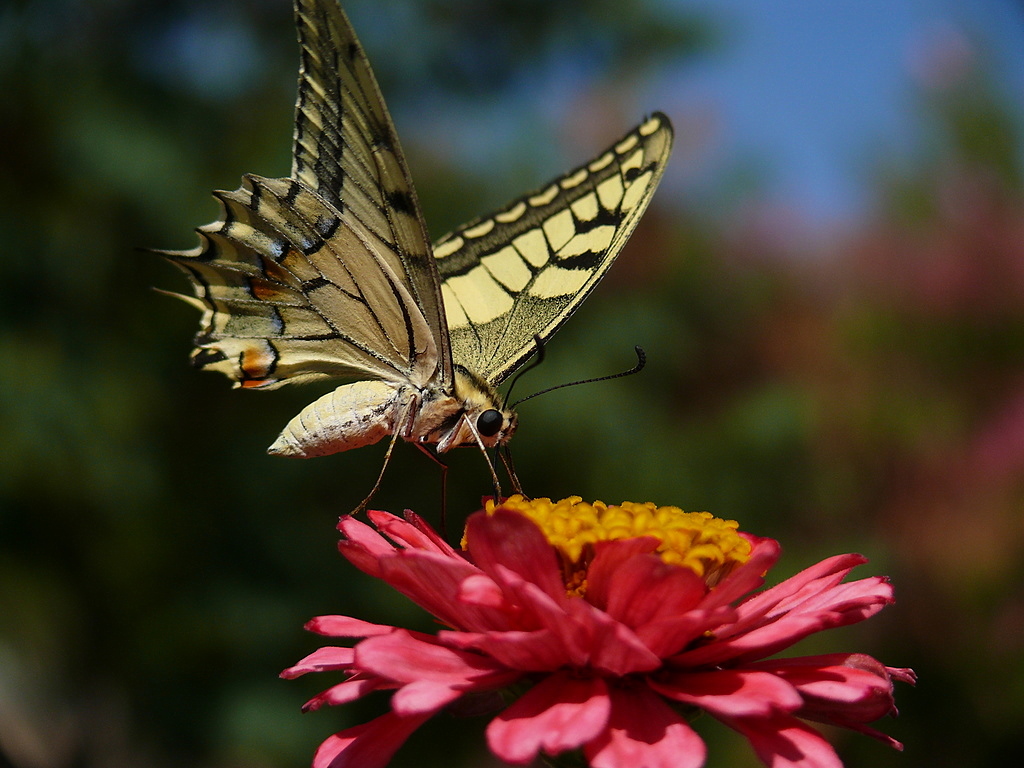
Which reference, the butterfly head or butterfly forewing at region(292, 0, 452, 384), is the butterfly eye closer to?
the butterfly head

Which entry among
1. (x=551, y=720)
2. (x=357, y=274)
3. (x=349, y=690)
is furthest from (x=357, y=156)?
(x=551, y=720)

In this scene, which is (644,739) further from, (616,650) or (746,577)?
(746,577)

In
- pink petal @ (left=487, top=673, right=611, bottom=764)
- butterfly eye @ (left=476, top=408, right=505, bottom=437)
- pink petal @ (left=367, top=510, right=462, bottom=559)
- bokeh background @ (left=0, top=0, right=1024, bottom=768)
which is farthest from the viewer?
bokeh background @ (left=0, top=0, right=1024, bottom=768)

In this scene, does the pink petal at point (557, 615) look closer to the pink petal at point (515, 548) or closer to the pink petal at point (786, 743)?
the pink petal at point (515, 548)

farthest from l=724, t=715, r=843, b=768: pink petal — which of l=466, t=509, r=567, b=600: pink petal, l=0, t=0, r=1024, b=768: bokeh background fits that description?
l=0, t=0, r=1024, b=768: bokeh background

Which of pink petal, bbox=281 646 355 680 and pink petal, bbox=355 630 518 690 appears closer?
pink petal, bbox=355 630 518 690

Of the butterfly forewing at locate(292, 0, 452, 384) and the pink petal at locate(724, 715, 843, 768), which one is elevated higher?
the butterfly forewing at locate(292, 0, 452, 384)
